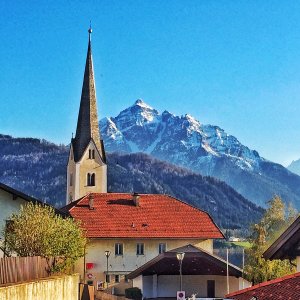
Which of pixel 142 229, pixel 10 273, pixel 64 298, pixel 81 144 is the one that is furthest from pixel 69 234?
pixel 81 144

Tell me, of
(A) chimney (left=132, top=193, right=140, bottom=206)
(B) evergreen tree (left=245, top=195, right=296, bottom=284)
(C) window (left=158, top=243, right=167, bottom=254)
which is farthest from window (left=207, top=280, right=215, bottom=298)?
(A) chimney (left=132, top=193, right=140, bottom=206)

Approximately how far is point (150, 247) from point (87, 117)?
31.3 meters

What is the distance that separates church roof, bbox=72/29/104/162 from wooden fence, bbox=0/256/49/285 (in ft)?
220

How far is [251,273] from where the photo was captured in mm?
55375

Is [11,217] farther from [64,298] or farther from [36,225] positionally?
[64,298]

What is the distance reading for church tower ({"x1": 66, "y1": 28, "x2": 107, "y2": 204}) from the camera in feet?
305

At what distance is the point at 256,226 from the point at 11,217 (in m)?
34.0

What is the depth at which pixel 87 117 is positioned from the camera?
94500 mm

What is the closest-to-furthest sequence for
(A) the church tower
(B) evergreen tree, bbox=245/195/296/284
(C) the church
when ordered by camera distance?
(B) evergreen tree, bbox=245/195/296/284
(C) the church
(A) the church tower

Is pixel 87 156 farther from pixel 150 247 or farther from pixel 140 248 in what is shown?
pixel 150 247

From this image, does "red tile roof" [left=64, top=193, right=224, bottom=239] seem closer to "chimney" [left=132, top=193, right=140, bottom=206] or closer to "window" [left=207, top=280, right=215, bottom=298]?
"chimney" [left=132, top=193, right=140, bottom=206]

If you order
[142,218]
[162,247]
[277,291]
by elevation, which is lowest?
[277,291]

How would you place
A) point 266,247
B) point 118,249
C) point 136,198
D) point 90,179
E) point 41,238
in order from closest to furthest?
1. point 41,238
2. point 266,247
3. point 118,249
4. point 136,198
5. point 90,179

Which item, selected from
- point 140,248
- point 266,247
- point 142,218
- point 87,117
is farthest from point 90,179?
point 266,247
